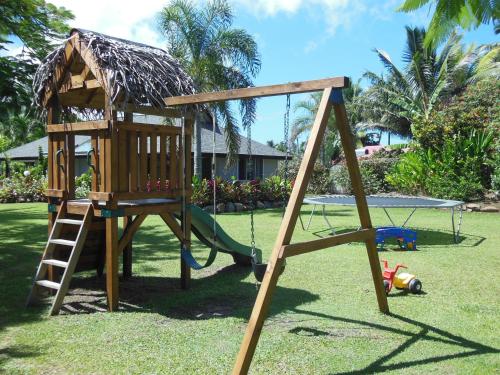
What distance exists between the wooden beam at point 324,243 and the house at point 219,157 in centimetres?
1949

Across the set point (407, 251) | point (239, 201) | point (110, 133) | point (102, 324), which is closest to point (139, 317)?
A: point (102, 324)

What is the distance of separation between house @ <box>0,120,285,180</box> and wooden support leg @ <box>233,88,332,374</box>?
2030 centimetres

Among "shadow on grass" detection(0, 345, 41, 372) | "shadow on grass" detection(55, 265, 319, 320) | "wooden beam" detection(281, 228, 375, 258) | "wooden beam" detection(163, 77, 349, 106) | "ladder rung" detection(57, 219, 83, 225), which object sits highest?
"wooden beam" detection(163, 77, 349, 106)

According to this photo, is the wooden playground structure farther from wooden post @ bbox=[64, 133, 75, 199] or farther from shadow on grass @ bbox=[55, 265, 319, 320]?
shadow on grass @ bbox=[55, 265, 319, 320]

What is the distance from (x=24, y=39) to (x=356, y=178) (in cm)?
807

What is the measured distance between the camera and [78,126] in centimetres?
571

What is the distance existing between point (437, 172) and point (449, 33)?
17180 millimetres

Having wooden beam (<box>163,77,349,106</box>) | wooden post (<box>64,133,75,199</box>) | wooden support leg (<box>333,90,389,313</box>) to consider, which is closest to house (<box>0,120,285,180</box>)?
wooden post (<box>64,133,75,199</box>)

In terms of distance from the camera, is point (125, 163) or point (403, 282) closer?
point (125, 163)

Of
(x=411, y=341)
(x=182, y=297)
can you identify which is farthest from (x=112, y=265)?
(x=411, y=341)

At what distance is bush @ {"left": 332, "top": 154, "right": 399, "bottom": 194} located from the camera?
76.7 ft

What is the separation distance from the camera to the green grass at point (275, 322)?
386 cm

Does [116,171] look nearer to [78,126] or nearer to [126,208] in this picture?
[126,208]

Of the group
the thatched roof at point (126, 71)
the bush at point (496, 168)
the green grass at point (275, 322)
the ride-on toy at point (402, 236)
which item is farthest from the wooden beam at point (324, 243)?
the bush at point (496, 168)
